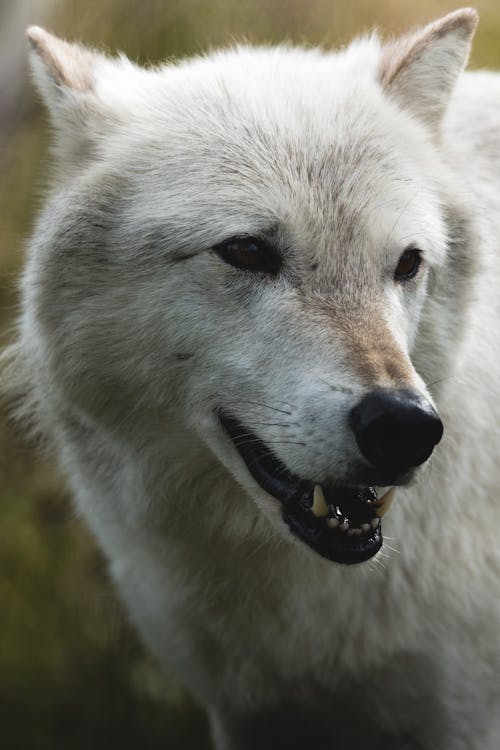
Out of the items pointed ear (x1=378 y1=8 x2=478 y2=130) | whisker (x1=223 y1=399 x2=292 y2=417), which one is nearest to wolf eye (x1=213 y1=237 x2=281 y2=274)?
whisker (x1=223 y1=399 x2=292 y2=417)

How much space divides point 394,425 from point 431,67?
133 cm

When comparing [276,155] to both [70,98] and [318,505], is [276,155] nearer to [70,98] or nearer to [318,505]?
[70,98]

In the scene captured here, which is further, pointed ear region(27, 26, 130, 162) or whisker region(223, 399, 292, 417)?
pointed ear region(27, 26, 130, 162)

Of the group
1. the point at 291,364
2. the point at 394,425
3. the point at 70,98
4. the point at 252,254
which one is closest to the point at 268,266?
the point at 252,254

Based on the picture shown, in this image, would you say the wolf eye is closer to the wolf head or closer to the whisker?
the wolf head

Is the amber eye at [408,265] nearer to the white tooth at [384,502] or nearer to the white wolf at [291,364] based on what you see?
the white wolf at [291,364]

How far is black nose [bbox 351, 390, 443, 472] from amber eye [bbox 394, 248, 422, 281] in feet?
1.74

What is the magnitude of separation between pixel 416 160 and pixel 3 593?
130 inches

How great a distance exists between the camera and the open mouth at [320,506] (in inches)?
109

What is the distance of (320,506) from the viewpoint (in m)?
2.84

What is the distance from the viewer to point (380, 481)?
265 cm

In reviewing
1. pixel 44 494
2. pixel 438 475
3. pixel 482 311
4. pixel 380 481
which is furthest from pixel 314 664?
pixel 44 494

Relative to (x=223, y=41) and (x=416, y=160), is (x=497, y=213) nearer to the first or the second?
(x=416, y=160)

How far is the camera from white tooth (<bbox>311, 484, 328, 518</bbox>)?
9.29ft
